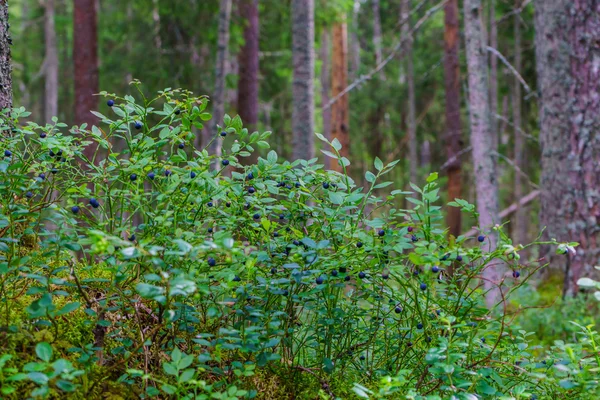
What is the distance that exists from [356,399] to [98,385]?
3.26 feet

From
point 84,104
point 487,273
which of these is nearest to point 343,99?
point 84,104

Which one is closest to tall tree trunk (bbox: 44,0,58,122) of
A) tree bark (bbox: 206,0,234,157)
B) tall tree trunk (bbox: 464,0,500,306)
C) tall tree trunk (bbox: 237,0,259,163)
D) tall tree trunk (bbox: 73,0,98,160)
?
tall tree trunk (bbox: 237,0,259,163)

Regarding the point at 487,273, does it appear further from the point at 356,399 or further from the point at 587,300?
the point at 356,399

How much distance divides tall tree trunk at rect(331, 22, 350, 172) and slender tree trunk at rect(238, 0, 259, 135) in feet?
7.65

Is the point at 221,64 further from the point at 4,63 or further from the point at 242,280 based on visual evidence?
the point at 242,280

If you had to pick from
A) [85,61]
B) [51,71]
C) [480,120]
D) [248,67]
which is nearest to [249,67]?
[248,67]

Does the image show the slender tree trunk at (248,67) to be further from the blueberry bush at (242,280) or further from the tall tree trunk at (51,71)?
the blueberry bush at (242,280)

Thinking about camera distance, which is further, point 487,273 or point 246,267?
point 487,273

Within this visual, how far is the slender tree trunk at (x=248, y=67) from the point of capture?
1346cm

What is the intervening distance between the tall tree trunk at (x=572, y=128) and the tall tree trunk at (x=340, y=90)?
7076mm

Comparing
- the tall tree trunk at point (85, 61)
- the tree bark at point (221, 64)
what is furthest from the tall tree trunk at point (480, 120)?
the tall tree trunk at point (85, 61)

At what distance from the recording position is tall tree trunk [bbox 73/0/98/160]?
410 inches

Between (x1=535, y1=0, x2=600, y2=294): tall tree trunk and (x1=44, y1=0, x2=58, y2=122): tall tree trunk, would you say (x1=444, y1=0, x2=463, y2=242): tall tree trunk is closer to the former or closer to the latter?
(x1=535, y1=0, x2=600, y2=294): tall tree trunk

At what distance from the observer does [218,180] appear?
7.90 ft
